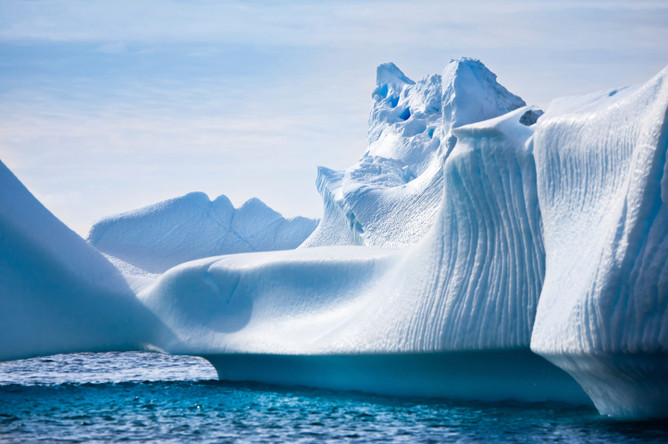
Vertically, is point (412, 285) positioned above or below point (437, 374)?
above

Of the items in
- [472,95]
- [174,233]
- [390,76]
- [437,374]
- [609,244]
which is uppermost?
[390,76]

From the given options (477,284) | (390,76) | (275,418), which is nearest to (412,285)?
(477,284)

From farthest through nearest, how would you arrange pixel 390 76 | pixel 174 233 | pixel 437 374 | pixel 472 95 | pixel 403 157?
1. pixel 390 76
2. pixel 403 157
3. pixel 174 233
4. pixel 472 95
5. pixel 437 374

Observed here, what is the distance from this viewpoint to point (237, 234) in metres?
19.1

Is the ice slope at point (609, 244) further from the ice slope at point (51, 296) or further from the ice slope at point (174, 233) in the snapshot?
the ice slope at point (174, 233)

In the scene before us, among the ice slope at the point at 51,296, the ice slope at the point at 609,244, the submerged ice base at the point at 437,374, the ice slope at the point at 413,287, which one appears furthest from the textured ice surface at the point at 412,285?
the ice slope at the point at 51,296

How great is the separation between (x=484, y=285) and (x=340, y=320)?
260 cm

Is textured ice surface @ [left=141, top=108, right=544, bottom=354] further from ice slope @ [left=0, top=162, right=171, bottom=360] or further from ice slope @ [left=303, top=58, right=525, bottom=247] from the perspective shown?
ice slope @ [left=303, top=58, right=525, bottom=247]

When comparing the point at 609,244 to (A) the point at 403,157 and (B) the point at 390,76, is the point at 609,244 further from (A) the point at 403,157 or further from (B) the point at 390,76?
(B) the point at 390,76

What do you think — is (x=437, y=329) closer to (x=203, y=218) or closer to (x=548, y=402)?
(x=548, y=402)

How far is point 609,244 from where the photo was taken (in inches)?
288

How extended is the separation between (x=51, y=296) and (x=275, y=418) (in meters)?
5.17

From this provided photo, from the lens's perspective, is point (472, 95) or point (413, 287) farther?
point (472, 95)

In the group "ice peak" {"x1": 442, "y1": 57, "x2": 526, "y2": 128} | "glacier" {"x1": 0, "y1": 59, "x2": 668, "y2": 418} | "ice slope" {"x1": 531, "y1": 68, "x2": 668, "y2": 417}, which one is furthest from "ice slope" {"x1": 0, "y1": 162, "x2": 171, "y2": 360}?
"ice slope" {"x1": 531, "y1": 68, "x2": 668, "y2": 417}
